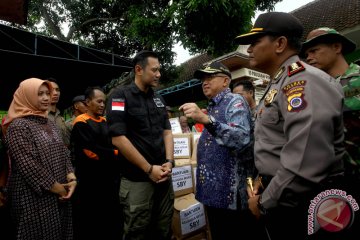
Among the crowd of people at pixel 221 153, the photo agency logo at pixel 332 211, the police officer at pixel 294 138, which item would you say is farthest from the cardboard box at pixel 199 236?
the photo agency logo at pixel 332 211

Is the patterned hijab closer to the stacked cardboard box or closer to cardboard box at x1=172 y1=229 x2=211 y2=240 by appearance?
the stacked cardboard box

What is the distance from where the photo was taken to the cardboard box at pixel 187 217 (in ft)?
10.6

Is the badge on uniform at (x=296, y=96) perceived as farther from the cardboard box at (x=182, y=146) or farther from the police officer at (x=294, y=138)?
the cardboard box at (x=182, y=146)

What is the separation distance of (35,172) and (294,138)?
6.23 ft

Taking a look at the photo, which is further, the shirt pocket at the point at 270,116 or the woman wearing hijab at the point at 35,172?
the woman wearing hijab at the point at 35,172

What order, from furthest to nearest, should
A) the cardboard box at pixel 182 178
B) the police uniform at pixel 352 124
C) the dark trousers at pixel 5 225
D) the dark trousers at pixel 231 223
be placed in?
the cardboard box at pixel 182 178 < the dark trousers at pixel 5 225 < the dark trousers at pixel 231 223 < the police uniform at pixel 352 124

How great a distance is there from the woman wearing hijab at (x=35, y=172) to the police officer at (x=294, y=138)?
1628 mm

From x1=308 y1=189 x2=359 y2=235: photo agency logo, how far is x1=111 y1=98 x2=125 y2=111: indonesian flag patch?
1.71 meters

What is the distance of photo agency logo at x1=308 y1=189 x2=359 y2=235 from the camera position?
111 cm

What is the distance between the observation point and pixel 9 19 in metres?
3.11

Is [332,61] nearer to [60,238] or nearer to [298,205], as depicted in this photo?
[298,205]

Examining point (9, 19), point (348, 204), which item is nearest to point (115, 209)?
point (9, 19)

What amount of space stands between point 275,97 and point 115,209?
2.70m

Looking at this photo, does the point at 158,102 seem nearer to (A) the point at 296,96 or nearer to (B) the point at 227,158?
(B) the point at 227,158
